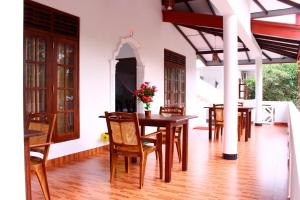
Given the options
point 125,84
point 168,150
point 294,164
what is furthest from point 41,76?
point 125,84

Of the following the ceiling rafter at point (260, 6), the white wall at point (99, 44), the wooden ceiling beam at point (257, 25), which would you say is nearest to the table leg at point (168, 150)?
the white wall at point (99, 44)

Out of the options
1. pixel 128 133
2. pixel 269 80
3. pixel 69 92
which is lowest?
pixel 128 133

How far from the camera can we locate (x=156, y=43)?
7594 mm

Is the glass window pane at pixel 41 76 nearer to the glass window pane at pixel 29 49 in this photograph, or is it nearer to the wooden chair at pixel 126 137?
the glass window pane at pixel 29 49

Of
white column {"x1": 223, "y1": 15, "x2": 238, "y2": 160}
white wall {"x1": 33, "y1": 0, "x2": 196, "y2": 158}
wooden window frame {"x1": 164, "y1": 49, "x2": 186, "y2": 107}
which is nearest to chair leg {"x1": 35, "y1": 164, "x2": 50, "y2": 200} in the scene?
white wall {"x1": 33, "y1": 0, "x2": 196, "y2": 158}

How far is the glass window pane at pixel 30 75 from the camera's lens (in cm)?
402

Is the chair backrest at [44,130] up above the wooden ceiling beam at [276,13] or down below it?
below

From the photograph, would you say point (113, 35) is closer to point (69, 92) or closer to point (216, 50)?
point (69, 92)

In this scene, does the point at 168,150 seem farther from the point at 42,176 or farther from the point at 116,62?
the point at 116,62

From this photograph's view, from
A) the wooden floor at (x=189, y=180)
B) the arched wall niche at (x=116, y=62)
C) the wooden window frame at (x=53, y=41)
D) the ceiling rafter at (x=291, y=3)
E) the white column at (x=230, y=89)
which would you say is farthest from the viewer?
the arched wall niche at (x=116, y=62)
